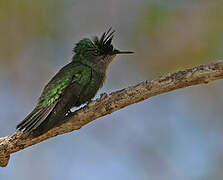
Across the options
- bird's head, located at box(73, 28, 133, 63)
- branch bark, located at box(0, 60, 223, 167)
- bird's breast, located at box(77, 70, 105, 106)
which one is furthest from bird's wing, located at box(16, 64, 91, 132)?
A: bird's head, located at box(73, 28, 133, 63)

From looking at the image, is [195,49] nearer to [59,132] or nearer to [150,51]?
[150,51]

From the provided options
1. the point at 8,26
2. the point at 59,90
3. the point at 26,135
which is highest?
the point at 8,26

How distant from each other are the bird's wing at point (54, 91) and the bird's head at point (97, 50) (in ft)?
1.61

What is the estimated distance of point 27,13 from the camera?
33.9 feet

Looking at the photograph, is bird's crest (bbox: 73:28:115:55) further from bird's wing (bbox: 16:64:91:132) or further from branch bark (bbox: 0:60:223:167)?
branch bark (bbox: 0:60:223:167)

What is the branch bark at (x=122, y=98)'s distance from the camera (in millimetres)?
5328

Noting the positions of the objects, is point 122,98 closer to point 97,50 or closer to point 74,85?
point 74,85

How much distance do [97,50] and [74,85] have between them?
1.19 m

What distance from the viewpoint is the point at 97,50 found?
776cm

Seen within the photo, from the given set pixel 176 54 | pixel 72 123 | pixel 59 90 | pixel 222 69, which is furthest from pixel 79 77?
pixel 176 54

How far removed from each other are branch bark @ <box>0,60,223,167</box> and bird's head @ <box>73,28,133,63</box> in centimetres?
168

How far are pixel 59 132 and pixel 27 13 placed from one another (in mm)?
4979

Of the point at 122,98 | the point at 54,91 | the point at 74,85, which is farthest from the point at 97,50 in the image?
the point at 122,98

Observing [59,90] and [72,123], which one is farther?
[59,90]
